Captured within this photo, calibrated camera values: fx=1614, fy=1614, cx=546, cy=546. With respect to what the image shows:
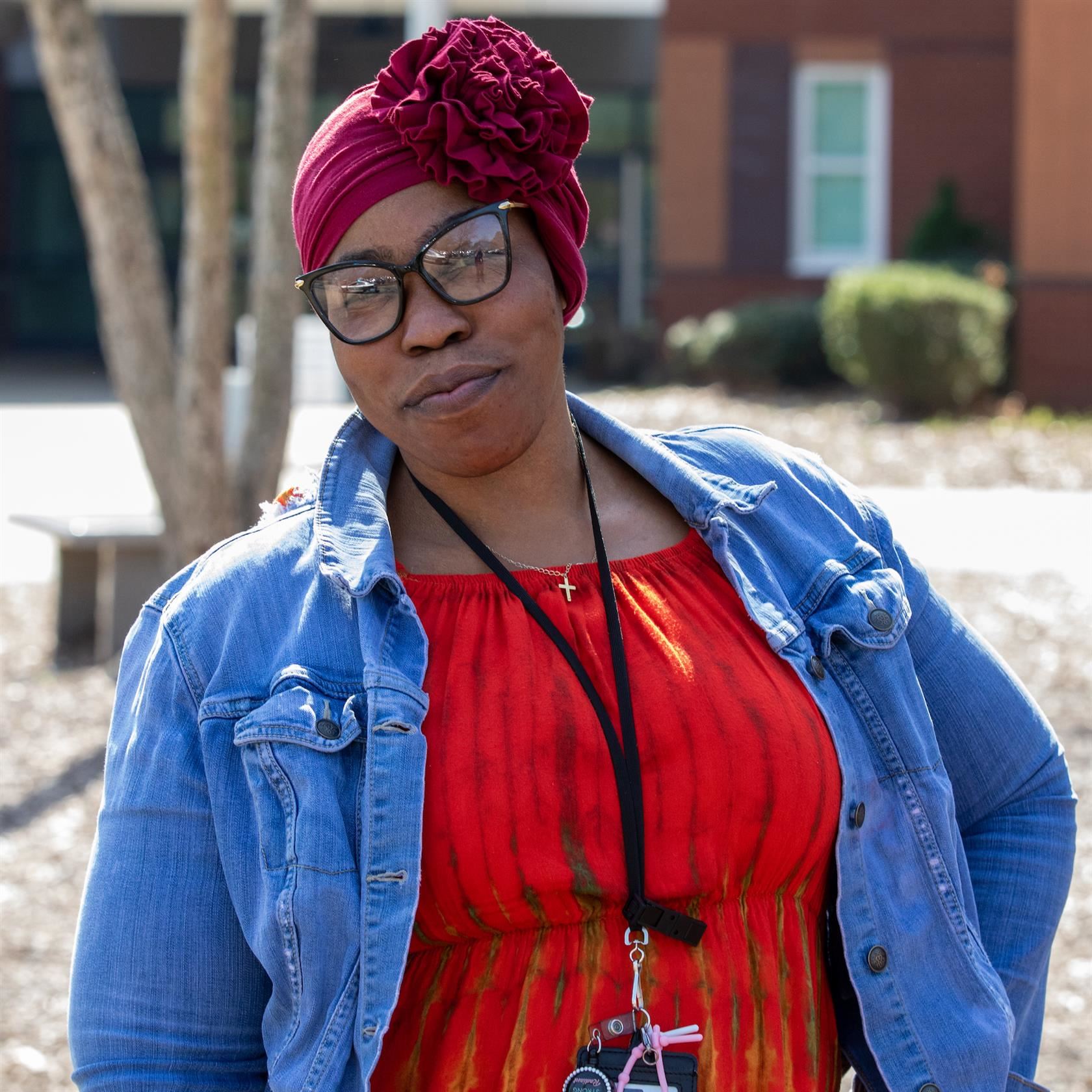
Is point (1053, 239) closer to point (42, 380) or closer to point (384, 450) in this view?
point (42, 380)

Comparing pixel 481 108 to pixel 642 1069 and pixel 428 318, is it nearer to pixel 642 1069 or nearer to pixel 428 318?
pixel 428 318

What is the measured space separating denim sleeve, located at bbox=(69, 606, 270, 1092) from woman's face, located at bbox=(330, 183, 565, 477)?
0.41 m

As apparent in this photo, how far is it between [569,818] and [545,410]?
505 mm

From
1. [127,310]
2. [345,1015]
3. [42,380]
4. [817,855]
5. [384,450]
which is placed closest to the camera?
[345,1015]

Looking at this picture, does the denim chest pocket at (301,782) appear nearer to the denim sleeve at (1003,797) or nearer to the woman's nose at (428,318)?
the woman's nose at (428,318)

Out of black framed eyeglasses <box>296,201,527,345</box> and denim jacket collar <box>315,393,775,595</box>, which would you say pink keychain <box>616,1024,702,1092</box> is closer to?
denim jacket collar <box>315,393,775,595</box>

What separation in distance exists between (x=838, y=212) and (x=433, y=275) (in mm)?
16854

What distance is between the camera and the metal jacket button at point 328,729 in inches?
68.9

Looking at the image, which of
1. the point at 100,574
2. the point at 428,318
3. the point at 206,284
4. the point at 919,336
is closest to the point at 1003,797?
the point at 428,318

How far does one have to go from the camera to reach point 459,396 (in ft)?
6.12

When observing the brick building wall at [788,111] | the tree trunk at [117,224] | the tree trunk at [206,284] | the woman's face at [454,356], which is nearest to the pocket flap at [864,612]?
the woman's face at [454,356]

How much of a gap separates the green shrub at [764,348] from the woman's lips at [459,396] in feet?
46.6

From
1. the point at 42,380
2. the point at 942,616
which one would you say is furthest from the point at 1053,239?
the point at 942,616

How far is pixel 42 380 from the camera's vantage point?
64.3ft
